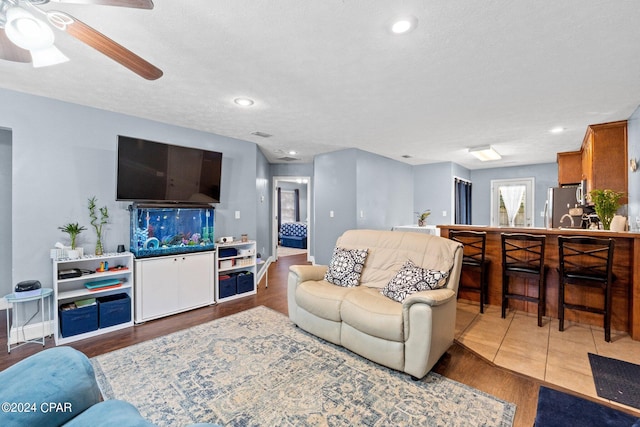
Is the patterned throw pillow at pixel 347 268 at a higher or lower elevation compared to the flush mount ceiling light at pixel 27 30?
lower

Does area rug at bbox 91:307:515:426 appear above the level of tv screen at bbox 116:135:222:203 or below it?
below

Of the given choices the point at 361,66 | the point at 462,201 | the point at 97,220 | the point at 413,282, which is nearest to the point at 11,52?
the point at 97,220

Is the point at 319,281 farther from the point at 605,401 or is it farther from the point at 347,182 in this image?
the point at 347,182

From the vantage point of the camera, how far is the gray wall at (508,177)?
6.77 m

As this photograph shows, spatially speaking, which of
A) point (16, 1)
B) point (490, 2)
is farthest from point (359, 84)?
point (16, 1)

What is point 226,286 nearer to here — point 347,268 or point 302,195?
point 347,268

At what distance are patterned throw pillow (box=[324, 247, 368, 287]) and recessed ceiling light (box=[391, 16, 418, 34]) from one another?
1985mm

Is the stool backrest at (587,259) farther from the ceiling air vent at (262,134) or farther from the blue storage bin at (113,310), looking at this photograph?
the blue storage bin at (113,310)

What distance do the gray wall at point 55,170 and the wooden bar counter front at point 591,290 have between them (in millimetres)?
4482

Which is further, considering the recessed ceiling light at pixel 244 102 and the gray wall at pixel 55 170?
the recessed ceiling light at pixel 244 102

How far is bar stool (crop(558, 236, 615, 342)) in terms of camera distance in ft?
8.64

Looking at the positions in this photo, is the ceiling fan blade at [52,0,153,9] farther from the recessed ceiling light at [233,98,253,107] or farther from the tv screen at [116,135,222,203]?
the tv screen at [116,135,222,203]

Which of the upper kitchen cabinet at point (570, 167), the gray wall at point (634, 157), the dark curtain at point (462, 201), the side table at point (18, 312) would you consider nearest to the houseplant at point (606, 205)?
the gray wall at point (634, 157)

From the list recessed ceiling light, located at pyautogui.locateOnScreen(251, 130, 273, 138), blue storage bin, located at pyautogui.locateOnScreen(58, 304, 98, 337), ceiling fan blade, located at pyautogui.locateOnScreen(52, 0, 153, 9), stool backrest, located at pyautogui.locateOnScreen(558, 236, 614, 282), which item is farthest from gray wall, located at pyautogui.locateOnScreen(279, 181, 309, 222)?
ceiling fan blade, located at pyautogui.locateOnScreen(52, 0, 153, 9)
